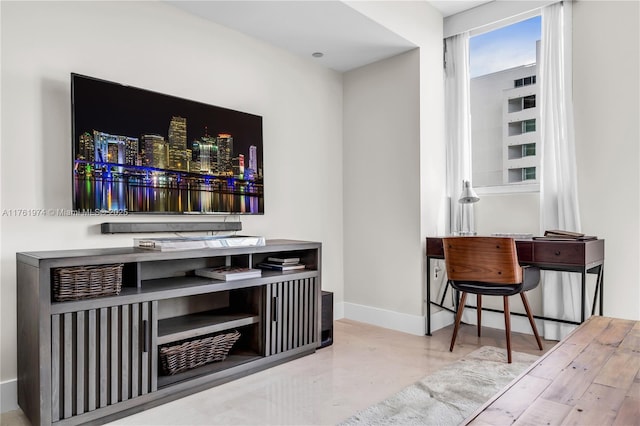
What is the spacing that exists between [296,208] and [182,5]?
1.60m

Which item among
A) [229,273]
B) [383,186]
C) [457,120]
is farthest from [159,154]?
[457,120]

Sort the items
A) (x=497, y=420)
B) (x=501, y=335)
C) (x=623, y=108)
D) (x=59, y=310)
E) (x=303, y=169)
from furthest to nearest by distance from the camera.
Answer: (x=303, y=169)
(x=501, y=335)
(x=623, y=108)
(x=59, y=310)
(x=497, y=420)

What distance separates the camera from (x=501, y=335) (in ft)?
10.3

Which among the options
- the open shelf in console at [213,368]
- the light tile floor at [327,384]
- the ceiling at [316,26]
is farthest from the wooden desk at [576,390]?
the ceiling at [316,26]

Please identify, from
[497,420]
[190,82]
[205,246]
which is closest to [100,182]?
[205,246]

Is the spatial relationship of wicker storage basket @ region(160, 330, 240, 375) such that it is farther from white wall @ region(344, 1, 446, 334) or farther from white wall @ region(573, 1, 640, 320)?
white wall @ region(573, 1, 640, 320)

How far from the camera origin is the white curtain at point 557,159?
2873mm

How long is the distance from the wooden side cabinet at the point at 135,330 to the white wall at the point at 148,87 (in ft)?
0.69

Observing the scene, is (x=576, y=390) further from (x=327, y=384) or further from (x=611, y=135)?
(x=611, y=135)

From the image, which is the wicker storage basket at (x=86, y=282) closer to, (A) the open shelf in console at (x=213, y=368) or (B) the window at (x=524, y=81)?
(A) the open shelf in console at (x=213, y=368)

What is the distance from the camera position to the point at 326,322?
9.50 ft

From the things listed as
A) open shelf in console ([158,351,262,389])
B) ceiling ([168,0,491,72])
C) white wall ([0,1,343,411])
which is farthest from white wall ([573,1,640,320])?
open shelf in console ([158,351,262,389])

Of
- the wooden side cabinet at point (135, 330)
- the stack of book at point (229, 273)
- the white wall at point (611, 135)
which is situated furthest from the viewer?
the white wall at point (611, 135)

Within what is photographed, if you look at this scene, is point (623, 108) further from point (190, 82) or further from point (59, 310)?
point (59, 310)
